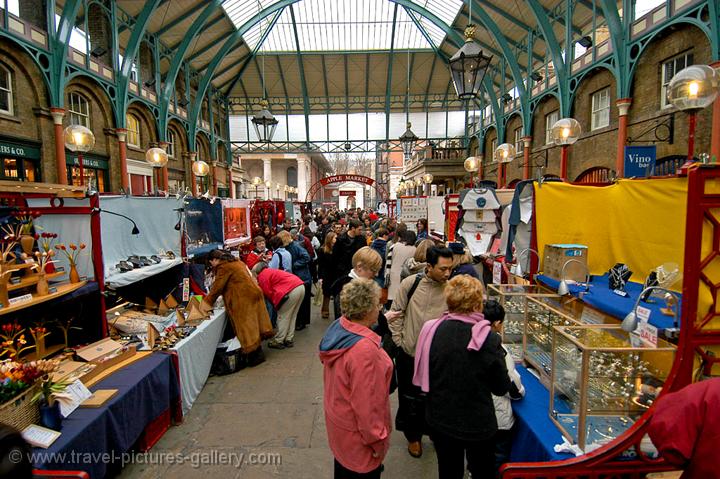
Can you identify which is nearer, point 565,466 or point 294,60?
point 565,466

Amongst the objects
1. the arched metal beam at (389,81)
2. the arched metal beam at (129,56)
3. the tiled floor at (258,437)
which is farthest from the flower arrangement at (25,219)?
the arched metal beam at (389,81)

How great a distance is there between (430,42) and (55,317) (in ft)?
79.2

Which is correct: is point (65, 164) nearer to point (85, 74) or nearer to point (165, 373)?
point (85, 74)

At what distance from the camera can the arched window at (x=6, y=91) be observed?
10.1 m

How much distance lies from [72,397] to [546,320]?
156 inches

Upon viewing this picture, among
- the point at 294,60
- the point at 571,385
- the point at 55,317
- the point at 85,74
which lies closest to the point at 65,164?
the point at 85,74

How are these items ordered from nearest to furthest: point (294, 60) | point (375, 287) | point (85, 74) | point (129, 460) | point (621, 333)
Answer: point (375, 287) → point (621, 333) → point (129, 460) → point (85, 74) → point (294, 60)

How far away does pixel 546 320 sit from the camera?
346cm

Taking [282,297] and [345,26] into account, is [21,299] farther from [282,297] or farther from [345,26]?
[345,26]

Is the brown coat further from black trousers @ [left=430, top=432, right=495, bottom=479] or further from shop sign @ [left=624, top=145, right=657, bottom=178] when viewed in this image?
shop sign @ [left=624, top=145, right=657, bottom=178]

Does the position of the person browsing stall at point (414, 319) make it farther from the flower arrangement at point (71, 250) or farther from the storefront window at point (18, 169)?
the storefront window at point (18, 169)

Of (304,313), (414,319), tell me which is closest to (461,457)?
(414,319)

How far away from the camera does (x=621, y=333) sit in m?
2.69

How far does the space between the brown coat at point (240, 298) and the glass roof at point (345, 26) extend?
1930cm
